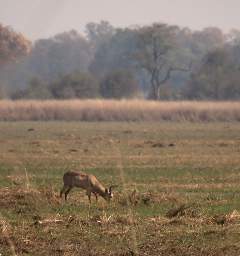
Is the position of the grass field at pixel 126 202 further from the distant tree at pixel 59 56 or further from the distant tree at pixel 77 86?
the distant tree at pixel 59 56

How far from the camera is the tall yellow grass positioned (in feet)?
174

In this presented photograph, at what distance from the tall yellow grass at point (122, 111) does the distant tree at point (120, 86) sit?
17564 millimetres

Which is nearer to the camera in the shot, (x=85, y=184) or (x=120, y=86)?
(x=85, y=184)

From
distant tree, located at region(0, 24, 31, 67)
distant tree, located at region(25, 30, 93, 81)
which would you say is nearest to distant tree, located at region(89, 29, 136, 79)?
distant tree, located at region(25, 30, 93, 81)

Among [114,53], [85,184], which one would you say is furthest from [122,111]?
[114,53]

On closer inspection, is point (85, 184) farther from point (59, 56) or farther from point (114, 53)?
point (59, 56)

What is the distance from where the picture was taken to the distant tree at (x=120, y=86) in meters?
72.4

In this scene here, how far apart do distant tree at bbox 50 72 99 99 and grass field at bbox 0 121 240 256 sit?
36.7 m

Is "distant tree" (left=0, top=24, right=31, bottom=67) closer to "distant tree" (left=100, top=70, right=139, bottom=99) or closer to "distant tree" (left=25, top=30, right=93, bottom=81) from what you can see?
"distant tree" (left=100, top=70, right=139, bottom=99)

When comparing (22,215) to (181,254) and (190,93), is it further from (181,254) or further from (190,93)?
(190,93)

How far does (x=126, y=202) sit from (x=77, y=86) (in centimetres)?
5383

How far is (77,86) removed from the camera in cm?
6938

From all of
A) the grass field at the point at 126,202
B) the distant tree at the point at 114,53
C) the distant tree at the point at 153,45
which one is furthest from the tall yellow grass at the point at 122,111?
the distant tree at the point at 114,53

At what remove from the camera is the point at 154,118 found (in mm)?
53469
